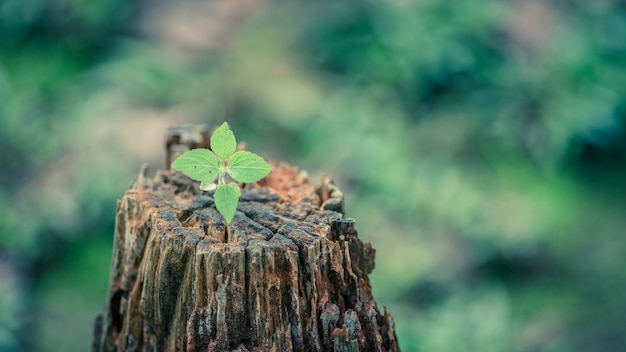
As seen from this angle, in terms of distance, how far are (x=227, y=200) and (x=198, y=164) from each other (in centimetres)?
15

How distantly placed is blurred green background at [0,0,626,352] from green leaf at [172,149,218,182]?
97.7 inches

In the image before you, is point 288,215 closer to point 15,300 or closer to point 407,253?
point 407,253

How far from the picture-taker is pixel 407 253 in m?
4.69

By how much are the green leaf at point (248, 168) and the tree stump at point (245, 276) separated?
0.12 metres

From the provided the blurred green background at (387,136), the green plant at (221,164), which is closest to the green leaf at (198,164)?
the green plant at (221,164)

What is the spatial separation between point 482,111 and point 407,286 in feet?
4.69

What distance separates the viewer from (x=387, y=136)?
16.5 ft

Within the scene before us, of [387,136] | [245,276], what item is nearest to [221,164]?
[245,276]

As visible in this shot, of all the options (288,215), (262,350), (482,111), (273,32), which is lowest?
(262,350)

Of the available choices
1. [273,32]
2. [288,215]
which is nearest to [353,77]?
[273,32]

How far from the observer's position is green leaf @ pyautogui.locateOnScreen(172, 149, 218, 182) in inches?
80.7

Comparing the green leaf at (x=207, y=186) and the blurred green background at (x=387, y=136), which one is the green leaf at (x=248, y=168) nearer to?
the green leaf at (x=207, y=186)

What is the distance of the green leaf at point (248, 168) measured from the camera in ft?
6.83

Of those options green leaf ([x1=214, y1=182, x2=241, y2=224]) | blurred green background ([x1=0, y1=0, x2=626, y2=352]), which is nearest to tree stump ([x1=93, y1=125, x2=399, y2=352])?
green leaf ([x1=214, y1=182, x2=241, y2=224])
